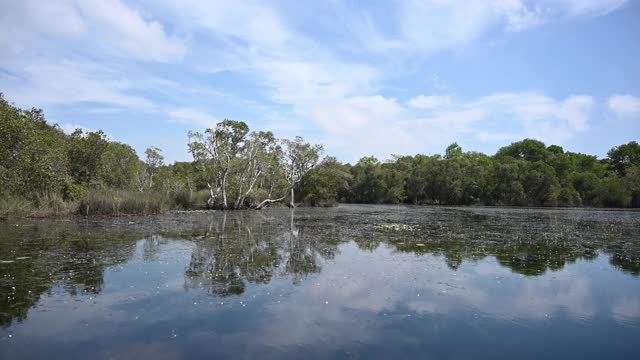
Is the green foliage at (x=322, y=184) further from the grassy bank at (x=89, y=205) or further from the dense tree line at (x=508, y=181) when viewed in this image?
the grassy bank at (x=89, y=205)

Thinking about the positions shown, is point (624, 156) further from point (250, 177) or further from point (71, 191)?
point (71, 191)

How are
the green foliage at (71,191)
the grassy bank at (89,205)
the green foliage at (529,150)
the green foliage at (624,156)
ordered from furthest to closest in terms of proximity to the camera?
the green foliage at (529,150)
the green foliage at (624,156)
the green foliage at (71,191)
the grassy bank at (89,205)

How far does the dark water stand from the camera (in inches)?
272

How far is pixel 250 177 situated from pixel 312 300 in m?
39.8

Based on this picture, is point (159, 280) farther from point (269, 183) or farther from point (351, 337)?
point (269, 183)

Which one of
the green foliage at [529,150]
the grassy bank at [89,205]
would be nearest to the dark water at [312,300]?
the grassy bank at [89,205]

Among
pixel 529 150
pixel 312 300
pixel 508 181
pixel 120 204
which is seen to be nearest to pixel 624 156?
pixel 529 150

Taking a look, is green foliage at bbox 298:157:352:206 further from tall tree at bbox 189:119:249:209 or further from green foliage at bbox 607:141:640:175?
green foliage at bbox 607:141:640:175

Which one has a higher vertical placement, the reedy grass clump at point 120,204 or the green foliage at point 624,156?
the green foliage at point 624,156

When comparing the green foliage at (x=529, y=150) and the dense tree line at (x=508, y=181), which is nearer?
the dense tree line at (x=508, y=181)

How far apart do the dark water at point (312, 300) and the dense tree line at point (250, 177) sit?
12.4m

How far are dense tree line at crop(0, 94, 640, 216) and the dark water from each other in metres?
12.4

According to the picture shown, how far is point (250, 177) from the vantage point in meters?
48.5

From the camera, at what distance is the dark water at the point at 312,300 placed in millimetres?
6902
